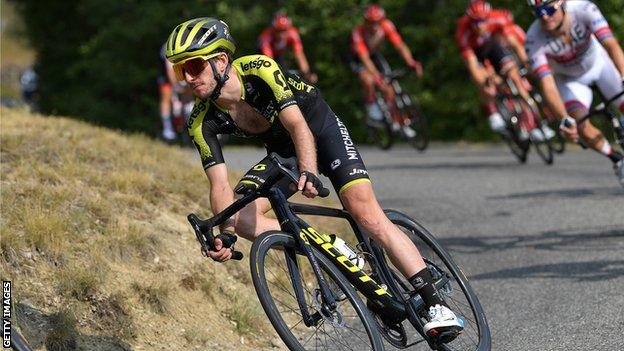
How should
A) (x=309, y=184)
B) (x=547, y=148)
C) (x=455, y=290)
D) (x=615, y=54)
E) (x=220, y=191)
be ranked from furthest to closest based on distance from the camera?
1. (x=547, y=148)
2. (x=615, y=54)
3. (x=455, y=290)
4. (x=220, y=191)
5. (x=309, y=184)

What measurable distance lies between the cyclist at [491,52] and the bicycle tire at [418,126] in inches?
82.6

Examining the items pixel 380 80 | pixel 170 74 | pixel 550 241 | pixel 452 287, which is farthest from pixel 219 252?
pixel 170 74

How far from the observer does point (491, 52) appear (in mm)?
16172

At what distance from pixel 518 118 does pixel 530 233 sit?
17.3ft

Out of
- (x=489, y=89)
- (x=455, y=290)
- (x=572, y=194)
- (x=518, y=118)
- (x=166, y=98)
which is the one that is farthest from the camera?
(x=166, y=98)

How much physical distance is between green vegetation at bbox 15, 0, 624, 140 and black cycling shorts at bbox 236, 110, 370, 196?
53.4 feet

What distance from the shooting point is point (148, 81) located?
29.2 metres

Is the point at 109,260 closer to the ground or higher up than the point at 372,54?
higher up

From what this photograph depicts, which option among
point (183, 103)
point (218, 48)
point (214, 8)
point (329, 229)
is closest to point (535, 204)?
point (329, 229)

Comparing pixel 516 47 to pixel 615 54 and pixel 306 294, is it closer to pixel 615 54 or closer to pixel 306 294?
pixel 615 54

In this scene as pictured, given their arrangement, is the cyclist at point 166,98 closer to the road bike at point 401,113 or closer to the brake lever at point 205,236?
the road bike at point 401,113

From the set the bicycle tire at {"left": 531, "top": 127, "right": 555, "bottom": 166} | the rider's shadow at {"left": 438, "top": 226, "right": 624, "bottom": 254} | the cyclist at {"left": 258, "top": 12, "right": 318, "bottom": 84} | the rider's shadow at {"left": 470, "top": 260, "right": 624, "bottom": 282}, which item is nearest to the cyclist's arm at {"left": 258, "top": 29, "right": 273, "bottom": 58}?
the cyclist at {"left": 258, "top": 12, "right": 318, "bottom": 84}

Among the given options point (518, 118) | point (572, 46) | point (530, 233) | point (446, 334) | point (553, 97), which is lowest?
point (518, 118)

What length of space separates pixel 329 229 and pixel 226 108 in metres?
3.02
